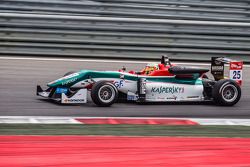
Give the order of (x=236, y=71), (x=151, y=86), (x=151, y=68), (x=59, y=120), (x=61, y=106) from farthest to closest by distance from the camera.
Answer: (x=236, y=71), (x=151, y=68), (x=151, y=86), (x=61, y=106), (x=59, y=120)

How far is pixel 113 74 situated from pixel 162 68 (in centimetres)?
90

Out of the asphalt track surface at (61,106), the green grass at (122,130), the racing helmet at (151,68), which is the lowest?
the green grass at (122,130)

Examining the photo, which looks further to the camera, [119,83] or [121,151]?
[119,83]

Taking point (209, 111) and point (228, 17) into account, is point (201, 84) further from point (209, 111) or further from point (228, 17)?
point (228, 17)

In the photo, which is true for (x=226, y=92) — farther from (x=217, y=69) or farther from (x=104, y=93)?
(x=104, y=93)

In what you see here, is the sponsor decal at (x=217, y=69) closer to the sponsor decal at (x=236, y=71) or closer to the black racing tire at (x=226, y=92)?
the sponsor decal at (x=236, y=71)

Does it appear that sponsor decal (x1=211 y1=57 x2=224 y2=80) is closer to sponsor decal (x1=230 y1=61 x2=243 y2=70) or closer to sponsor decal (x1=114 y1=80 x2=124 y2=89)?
sponsor decal (x1=230 y1=61 x2=243 y2=70)

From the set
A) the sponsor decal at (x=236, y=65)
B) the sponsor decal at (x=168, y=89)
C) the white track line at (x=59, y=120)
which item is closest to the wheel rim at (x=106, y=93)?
the sponsor decal at (x=168, y=89)

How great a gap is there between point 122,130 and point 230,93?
364 centimetres

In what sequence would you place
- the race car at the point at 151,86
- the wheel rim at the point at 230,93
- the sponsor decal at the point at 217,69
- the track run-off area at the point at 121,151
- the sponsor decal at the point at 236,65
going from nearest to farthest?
the track run-off area at the point at 121,151, the race car at the point at 151,86, the wheel rim at the point at 230,93, the sponsor decal at the point at 236,65, the sponsor decal at the point at 217,69

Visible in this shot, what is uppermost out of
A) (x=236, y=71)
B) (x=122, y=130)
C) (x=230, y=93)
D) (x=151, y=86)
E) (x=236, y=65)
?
(x=236, y=65)

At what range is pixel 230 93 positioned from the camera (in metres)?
11.3

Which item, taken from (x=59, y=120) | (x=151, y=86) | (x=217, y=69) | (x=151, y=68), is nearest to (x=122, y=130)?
(x=59, y=120)

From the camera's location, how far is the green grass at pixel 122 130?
25.6ft
